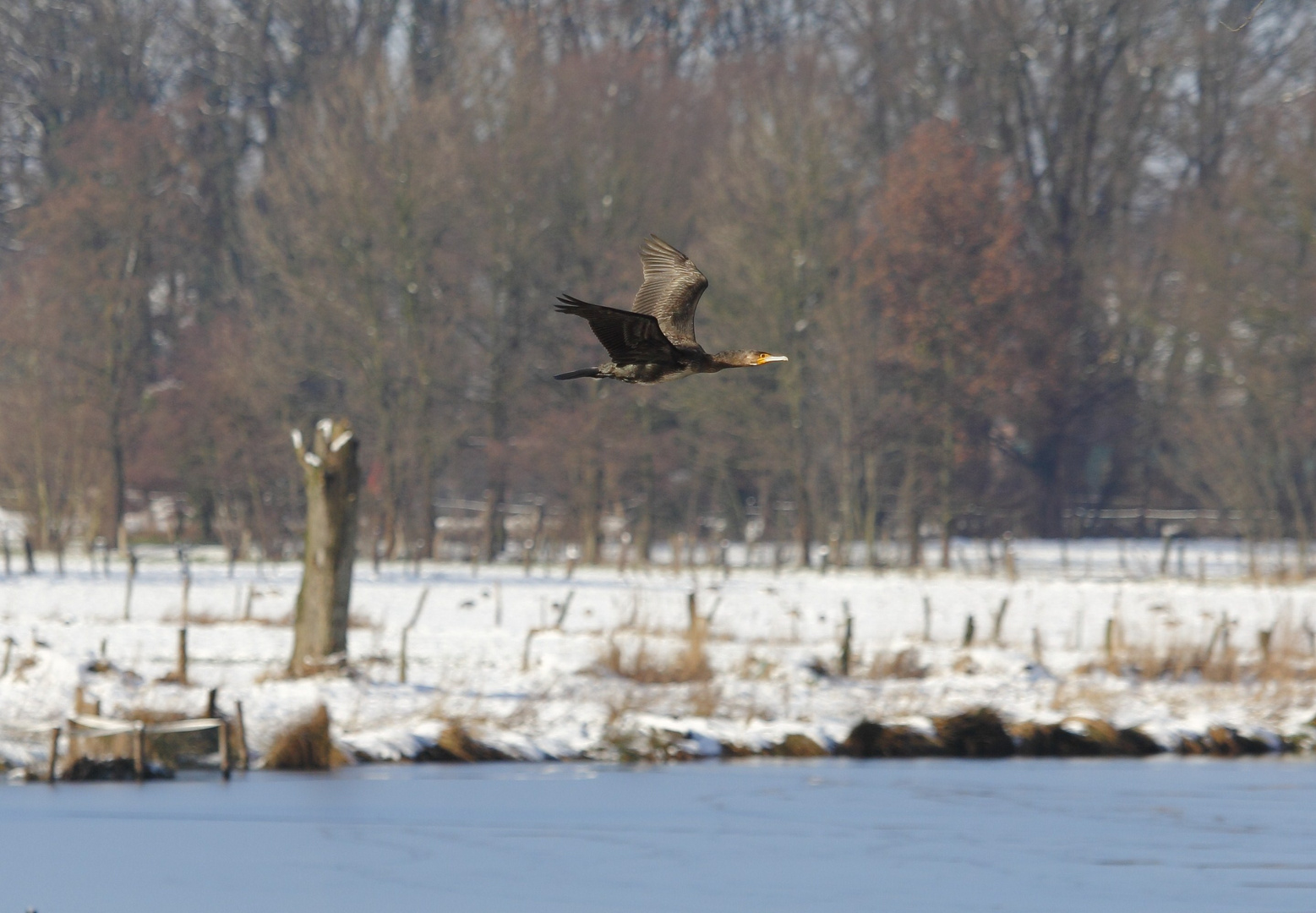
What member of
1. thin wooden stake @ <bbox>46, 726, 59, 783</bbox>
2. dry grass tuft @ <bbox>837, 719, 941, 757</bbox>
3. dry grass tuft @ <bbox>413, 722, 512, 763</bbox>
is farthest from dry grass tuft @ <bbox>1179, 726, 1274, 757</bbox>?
thin wooden stake @ <bbox>46, 726, 59, 783</bbox>

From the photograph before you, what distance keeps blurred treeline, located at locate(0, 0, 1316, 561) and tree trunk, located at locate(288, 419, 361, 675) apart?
661 inches

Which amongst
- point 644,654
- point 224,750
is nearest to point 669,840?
point 224,750

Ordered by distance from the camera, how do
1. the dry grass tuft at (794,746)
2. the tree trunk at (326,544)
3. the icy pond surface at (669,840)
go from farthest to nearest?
Result: the tree trunk at (326,544) < the dry grass tuft at (794,746) < the icy pond surface at (669,840)

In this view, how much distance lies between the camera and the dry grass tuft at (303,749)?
20.0 metres

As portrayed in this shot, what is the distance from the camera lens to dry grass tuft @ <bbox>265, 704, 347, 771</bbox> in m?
20.0

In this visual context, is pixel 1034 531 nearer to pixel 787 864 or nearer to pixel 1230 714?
pixel 1230 714

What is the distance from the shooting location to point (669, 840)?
1761 cm

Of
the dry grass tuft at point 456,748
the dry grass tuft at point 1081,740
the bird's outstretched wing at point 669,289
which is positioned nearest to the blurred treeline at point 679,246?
the dry grass tuft at point 1081,740

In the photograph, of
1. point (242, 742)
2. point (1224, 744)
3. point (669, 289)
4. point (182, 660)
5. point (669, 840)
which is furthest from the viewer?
point (1224, 744)

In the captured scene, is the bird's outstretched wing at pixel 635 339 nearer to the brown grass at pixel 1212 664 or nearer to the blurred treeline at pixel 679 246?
the brown grass at pixel 1212 664

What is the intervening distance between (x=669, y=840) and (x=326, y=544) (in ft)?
22.8

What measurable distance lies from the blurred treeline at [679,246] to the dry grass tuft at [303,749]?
2007 centimetres

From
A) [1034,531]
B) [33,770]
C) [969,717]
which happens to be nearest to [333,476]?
[33,770]

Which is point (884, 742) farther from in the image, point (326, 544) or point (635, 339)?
point (635, 339)
